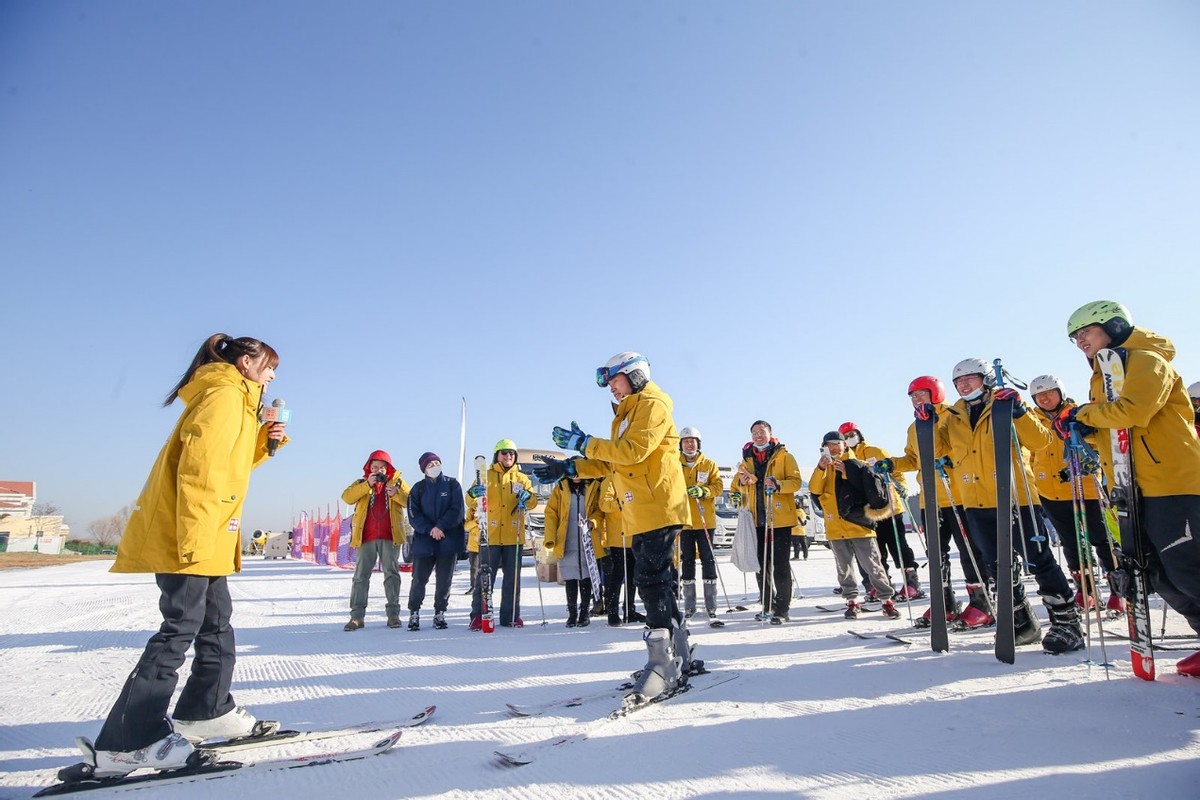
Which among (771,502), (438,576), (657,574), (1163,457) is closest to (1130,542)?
(1163,457)

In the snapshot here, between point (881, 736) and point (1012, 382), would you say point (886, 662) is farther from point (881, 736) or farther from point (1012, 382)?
point (1012, 382)

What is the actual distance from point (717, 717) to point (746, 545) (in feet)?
14.8

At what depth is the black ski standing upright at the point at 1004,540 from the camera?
4.16 meters

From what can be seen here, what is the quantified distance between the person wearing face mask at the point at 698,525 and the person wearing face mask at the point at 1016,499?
2720mm

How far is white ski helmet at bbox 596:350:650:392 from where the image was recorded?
411 centimetres

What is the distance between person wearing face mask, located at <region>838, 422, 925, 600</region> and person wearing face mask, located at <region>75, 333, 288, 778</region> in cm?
631

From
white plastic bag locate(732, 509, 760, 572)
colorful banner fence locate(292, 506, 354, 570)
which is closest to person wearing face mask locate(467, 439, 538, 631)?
white plastic bag locate(732, 509, 760, 572)

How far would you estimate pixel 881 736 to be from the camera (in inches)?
113

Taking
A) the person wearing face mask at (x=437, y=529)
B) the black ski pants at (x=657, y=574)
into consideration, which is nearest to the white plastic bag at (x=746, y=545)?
the person wearing face mask at (x=437, y=529)

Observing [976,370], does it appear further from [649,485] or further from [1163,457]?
[649,485]

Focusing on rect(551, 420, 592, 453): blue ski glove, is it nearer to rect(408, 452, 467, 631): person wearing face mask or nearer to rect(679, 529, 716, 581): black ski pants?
rect(679, 529, 716, 581): black ski pants

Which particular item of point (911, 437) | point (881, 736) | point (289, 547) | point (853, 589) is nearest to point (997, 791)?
point (881, 736)

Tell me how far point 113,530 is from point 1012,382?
117601 millimetres

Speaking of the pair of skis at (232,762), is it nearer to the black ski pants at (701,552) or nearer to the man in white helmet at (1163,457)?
the man in white helmet at (1163,457)
